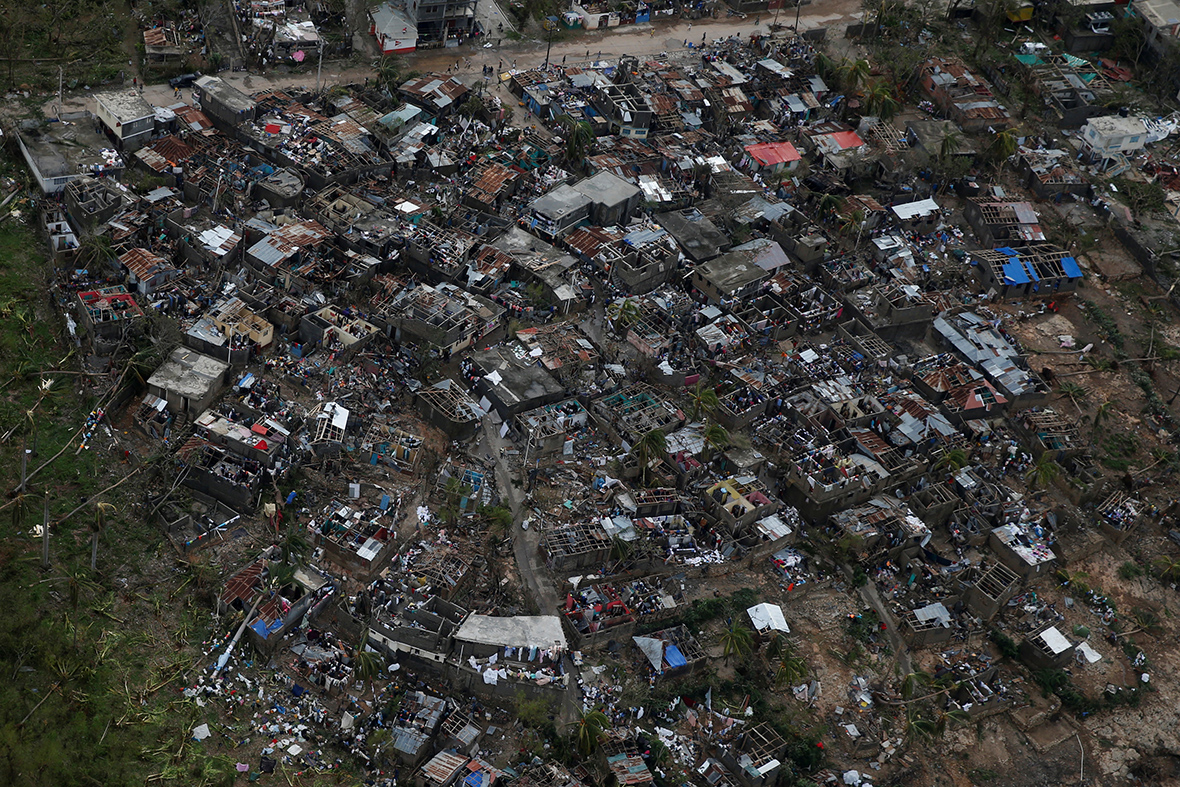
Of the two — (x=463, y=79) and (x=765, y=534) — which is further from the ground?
(x=463, y=79)

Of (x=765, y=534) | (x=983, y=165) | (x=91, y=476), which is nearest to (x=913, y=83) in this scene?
(x=983, y=165)

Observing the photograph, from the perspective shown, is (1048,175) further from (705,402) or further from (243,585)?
(243,585)

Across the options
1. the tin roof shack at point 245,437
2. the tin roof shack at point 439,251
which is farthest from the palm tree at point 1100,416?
the tin roof shack at point 245,437

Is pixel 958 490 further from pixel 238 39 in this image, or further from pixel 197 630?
pixel 238 39

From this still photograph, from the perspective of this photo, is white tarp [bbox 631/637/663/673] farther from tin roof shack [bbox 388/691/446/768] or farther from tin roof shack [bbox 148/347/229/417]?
tin roof shack [bbox 148/347/229/417]

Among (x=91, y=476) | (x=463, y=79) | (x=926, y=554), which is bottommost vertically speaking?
(x=926, y=554)

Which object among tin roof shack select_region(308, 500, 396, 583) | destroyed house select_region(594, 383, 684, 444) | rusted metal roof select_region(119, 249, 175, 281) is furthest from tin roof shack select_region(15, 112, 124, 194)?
destroyed house select_region(594, 383, 684, 444)
